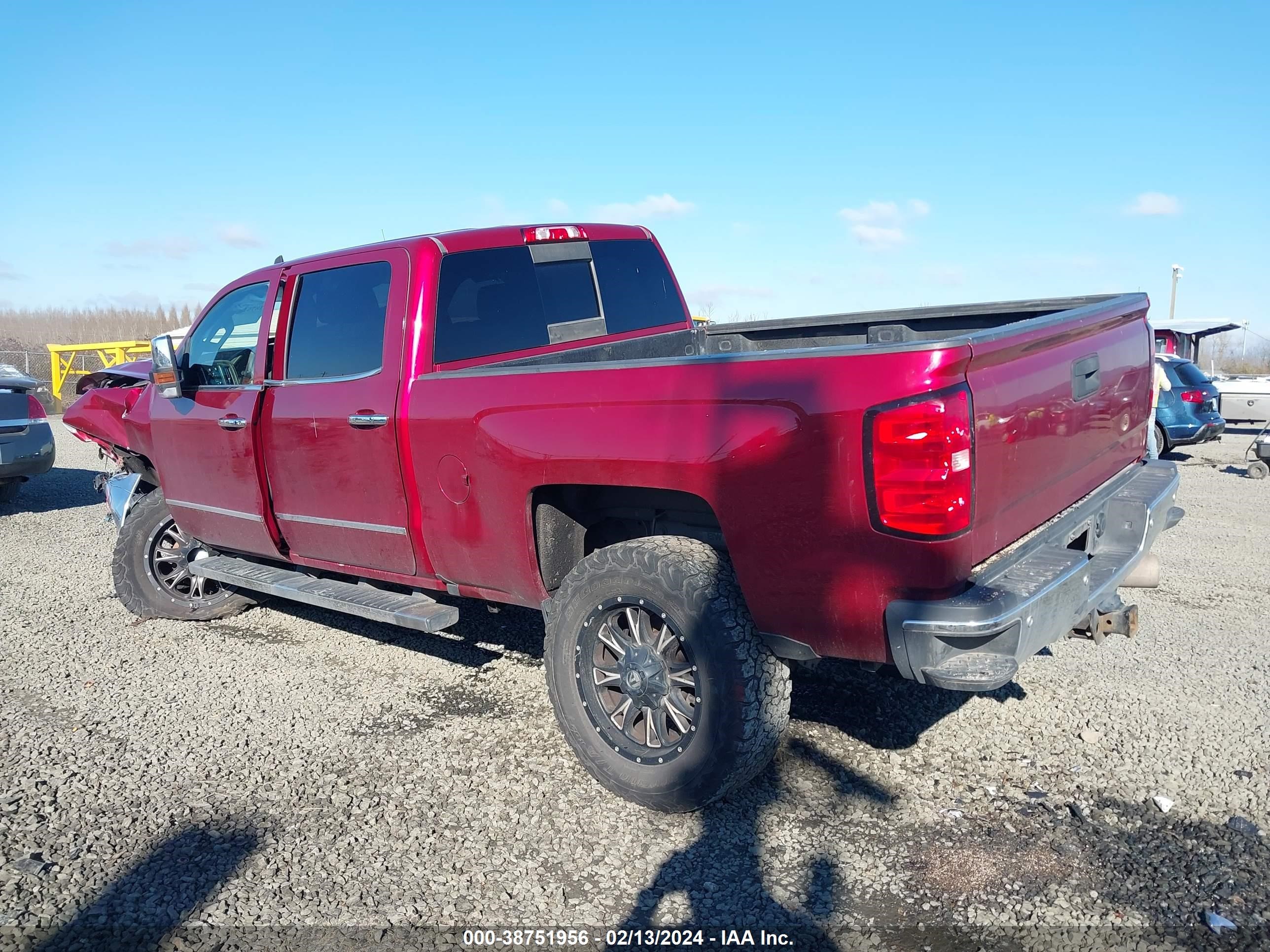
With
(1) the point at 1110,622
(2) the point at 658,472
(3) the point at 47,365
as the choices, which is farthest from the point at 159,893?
(3) the point at 47,365

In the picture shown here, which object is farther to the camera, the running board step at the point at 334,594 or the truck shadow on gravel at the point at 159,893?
the running board step at the point at 334,594

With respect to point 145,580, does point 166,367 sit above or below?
above

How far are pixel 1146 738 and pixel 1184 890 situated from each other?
114 cm

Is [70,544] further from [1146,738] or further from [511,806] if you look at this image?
[1146,738]

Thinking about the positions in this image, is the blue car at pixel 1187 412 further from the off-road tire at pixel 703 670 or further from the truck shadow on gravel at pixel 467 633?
the off-road tire at pixel 703 670

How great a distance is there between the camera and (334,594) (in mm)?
4531

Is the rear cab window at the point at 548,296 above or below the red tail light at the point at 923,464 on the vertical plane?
above

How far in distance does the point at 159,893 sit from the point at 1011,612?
2.78 m

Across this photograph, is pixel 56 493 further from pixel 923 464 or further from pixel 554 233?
pixel 923 464

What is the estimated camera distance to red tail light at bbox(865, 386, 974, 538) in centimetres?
261

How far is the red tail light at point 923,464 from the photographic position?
2609 millimetres

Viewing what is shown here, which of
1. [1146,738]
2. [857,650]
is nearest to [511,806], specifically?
[857,650]

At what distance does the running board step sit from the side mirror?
3.40 feet

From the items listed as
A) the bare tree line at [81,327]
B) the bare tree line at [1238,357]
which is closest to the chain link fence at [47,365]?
the bare tree line at [81,327]
